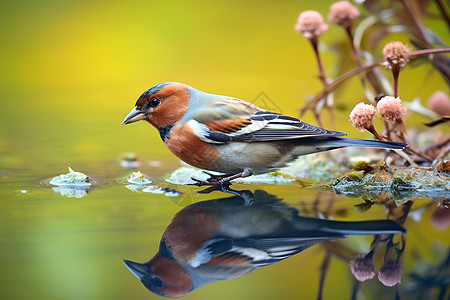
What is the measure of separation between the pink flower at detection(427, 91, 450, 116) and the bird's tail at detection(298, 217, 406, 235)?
1276 millimetres

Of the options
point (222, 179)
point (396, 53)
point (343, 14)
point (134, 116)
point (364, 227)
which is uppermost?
point (343, 14)

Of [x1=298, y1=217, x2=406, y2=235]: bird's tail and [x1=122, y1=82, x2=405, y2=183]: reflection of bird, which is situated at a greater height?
[x1=122, y1=82, x2=405, y2=183]: reflection of bird

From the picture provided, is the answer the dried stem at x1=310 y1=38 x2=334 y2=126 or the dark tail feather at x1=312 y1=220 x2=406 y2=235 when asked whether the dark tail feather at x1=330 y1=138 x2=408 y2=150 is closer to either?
the dark tail feather at x1=312 y1=220 x2=406 y2=235

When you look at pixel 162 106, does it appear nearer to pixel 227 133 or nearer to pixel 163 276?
pixel 227 133

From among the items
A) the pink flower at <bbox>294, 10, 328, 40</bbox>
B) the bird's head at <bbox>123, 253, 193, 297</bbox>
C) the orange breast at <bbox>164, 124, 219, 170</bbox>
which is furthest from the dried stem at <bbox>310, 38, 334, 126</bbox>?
the bird's head at <bbox>123, 253, 193, 297</bbox>

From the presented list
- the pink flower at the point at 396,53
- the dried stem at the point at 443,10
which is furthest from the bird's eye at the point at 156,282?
the dried stem at the point at 443,10

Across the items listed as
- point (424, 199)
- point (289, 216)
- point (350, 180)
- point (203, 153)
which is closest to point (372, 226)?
point (289, 216)

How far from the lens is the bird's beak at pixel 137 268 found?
0.97m

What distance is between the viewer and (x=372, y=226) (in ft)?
4.18

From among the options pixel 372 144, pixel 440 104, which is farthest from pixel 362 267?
pixel 440 104

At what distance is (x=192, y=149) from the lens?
1.76 metres

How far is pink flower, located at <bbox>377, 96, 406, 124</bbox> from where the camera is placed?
5.22 ft

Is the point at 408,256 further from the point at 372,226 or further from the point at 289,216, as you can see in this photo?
the point at 289,216

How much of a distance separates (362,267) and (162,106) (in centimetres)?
109
